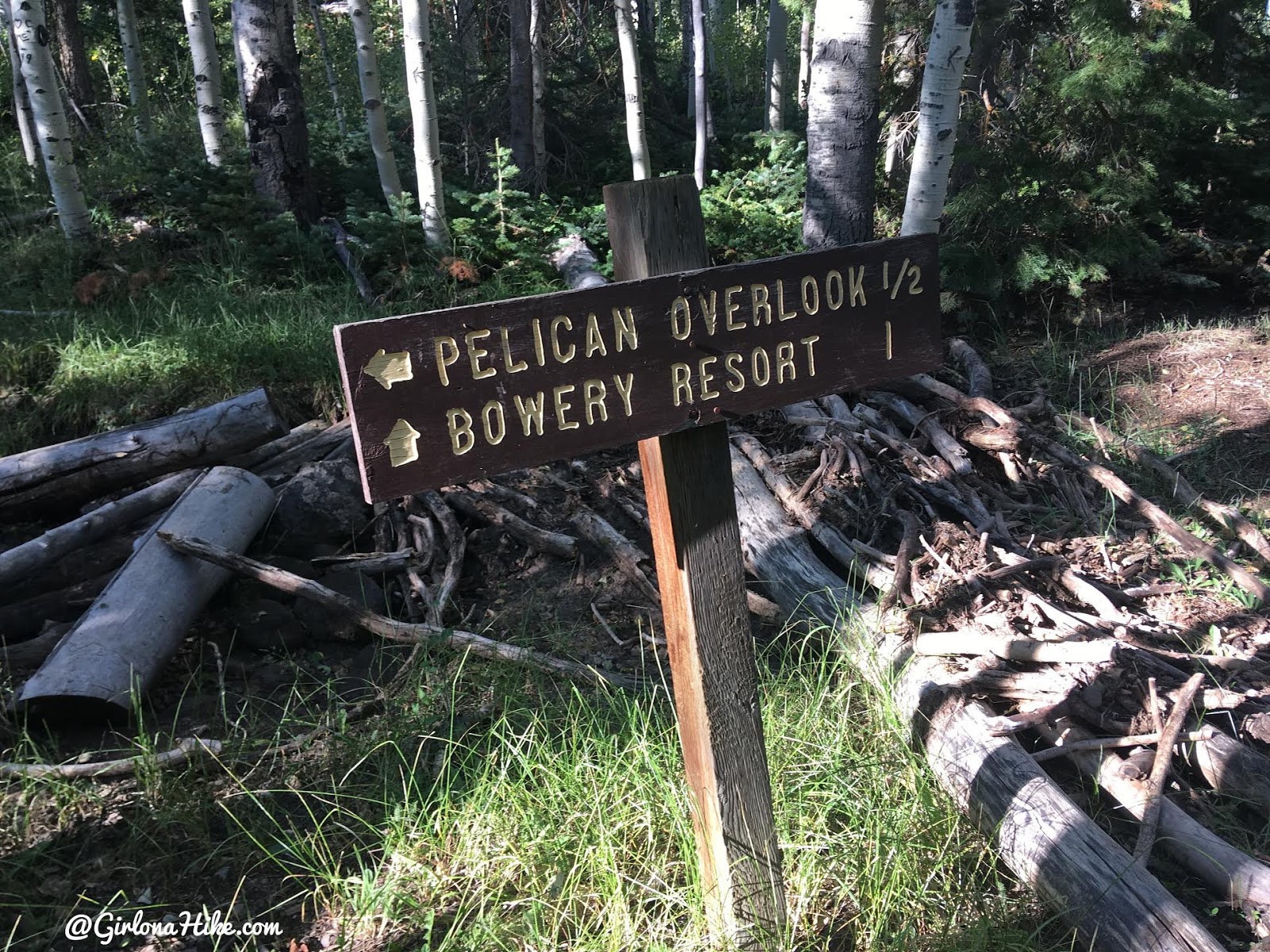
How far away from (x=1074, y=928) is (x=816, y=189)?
212 inches

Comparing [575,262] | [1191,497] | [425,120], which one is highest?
[425,120]

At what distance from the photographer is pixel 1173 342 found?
6.64 m

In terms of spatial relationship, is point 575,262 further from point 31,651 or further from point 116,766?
point 116,766

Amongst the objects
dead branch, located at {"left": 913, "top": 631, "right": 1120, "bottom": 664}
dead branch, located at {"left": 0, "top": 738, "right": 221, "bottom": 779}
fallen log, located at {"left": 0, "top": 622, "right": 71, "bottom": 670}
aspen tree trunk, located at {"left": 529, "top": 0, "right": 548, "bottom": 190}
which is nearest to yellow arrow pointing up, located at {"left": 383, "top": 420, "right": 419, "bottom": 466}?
dead branch, located at {"left": 0, "top": 738, "right": 221, "bottom": 779}

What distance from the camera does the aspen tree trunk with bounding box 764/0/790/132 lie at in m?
12.5

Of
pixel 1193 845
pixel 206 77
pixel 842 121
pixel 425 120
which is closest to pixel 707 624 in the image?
pixel 1193 845

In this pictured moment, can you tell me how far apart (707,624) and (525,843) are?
0.90 m

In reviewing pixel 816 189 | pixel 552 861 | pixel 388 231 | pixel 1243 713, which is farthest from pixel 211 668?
pixel 816 189

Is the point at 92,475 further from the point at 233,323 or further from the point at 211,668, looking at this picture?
the point at 233,323

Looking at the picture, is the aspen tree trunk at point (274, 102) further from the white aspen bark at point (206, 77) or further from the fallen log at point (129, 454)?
the fallen log at point (129, 454)

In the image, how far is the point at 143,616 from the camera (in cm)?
346

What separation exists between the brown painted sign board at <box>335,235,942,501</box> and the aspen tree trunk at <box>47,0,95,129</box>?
572 inches

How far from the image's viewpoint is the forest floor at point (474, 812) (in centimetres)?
230

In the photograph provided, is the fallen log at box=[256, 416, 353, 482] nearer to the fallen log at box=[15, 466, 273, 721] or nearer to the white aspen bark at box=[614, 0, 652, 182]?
the fallen log at box=[15, 466, 273, 721]
